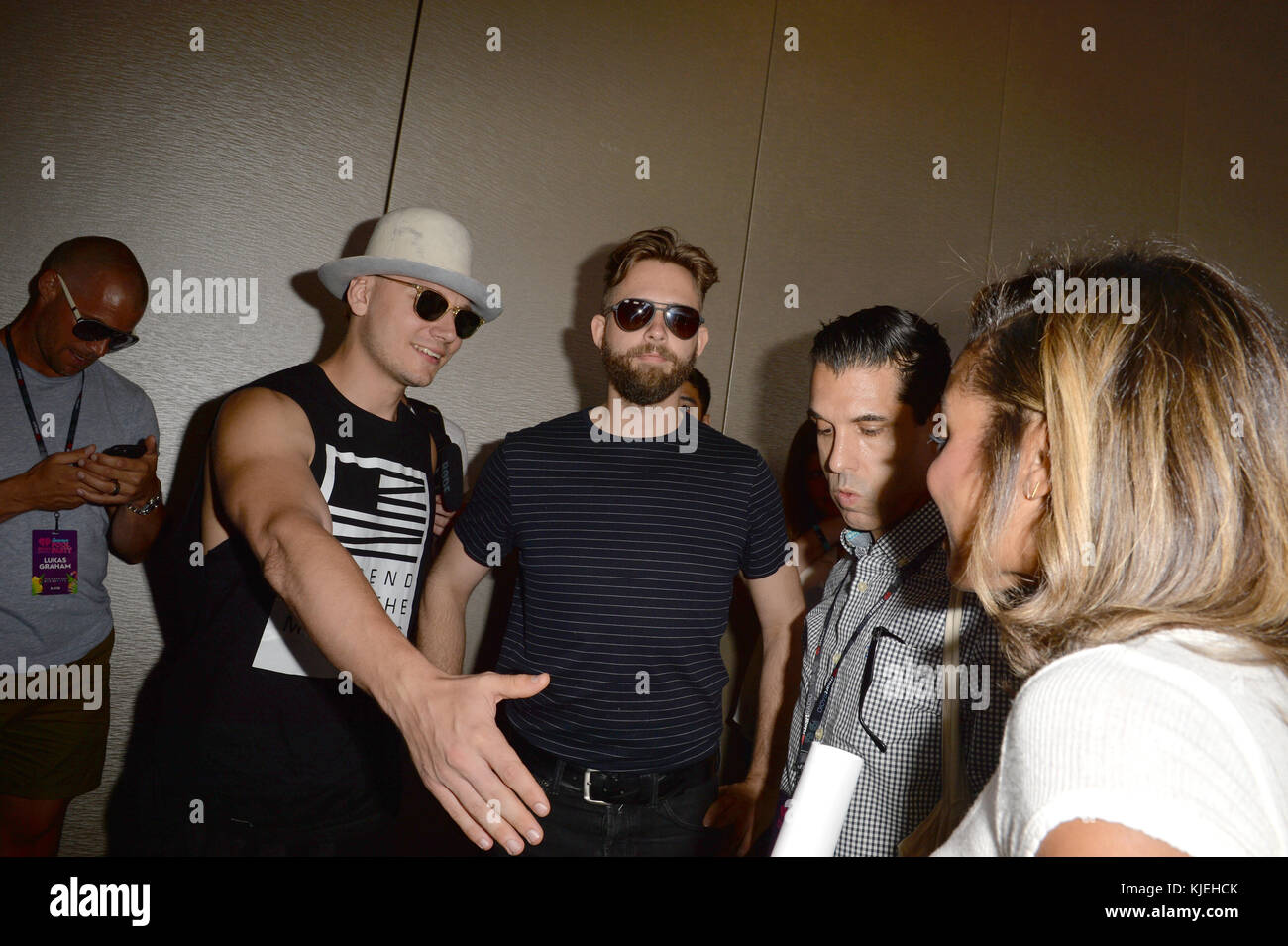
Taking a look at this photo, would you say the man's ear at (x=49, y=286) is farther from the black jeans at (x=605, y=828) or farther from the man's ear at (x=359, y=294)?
the black jeans at (x=605, y=828)

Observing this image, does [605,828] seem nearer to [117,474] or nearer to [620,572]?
[620,572]

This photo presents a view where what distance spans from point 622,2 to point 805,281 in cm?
125

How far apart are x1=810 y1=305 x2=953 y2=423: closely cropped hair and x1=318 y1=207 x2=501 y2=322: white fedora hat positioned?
981 millimetres

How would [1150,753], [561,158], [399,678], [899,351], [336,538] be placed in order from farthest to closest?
[561,158], [899,351], [336,538], [399,678], [1150,753]

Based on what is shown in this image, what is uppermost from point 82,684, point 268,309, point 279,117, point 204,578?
point 279,117

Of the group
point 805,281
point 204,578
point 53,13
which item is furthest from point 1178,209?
point 53,13

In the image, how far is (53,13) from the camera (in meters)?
2.32

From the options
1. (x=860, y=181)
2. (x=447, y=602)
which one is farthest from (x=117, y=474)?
(x=860, y=181)

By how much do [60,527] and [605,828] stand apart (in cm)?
165

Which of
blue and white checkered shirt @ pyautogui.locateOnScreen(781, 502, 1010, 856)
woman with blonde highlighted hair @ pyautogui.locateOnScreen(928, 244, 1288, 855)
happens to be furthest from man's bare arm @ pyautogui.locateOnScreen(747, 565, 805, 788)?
woman with blonde highlighted hair @ pyautogui.locateOnScreen(928, 244, 1288, 855)

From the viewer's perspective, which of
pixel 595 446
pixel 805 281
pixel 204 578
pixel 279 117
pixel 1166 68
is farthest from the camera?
pixel 1166 68

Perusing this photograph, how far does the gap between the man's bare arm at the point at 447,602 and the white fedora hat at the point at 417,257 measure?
68 centimetres

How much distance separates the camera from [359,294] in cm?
203

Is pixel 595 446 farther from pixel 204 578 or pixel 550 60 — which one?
pixel 550 60
